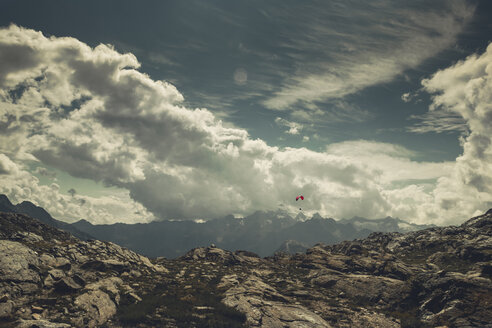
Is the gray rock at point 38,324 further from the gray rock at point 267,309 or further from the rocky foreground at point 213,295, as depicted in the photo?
the gray rock at point 267,309

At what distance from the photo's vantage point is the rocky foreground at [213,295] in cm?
2864

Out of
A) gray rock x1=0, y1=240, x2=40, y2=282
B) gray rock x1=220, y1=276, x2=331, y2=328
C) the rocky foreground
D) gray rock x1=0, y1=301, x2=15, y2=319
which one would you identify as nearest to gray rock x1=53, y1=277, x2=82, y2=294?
the rocky foreground

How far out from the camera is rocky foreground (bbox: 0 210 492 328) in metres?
28.6

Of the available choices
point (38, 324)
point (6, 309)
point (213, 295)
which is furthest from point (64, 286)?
point (213, 295)

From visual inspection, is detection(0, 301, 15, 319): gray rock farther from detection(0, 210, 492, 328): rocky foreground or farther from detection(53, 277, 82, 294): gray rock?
detection(53, 277, 82, 294): gray rock

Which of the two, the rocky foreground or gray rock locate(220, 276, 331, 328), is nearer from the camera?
the rocky foreground

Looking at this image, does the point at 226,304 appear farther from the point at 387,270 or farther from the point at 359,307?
the point at 387,270

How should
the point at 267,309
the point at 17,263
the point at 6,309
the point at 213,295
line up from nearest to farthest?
1. the point at 6,309
2. the point at 17,263
3. the point at 267,309
4. the point at 213,295

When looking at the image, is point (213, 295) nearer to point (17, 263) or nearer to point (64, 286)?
point (64, 286)

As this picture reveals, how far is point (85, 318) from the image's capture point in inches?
1057

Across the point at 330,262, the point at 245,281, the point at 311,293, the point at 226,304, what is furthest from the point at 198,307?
the point at 330,262

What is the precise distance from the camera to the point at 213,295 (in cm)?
4009

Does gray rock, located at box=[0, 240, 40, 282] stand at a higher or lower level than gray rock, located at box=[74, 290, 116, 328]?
higher

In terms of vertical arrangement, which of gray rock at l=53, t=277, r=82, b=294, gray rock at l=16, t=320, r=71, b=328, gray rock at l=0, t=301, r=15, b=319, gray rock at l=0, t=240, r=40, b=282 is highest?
gray rock at l=0, t=240, r=40, b=282
